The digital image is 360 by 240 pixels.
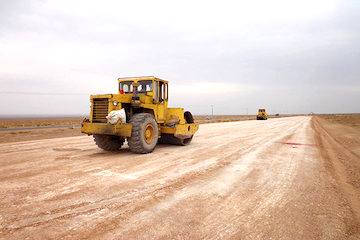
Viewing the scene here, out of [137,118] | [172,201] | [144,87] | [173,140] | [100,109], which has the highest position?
[144,87]

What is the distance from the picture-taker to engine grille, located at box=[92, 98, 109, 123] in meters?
10.2

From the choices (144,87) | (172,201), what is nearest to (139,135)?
(144,87)

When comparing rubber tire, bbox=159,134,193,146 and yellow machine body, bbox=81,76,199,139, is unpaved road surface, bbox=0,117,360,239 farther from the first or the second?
rubber tire, bbox=159,134,193,146

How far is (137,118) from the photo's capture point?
33.1 ft

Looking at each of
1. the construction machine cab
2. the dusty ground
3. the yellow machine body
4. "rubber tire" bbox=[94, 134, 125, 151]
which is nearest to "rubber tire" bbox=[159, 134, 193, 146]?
the yellow machine body

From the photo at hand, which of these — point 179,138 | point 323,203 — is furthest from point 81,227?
point 179,138

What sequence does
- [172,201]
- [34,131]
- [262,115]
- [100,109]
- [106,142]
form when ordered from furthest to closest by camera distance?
[262,115], [34,131], [106,142], [100,109], [172,201]

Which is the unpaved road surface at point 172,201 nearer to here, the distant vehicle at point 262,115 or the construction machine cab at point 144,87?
the construction machine cab at point 144,87

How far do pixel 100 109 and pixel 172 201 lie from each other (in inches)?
241

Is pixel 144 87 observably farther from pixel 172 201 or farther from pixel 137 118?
pixel 172 201

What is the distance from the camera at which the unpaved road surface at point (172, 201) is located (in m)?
3.89

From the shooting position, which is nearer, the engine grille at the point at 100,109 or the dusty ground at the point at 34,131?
the engine grille at the point at 100,109

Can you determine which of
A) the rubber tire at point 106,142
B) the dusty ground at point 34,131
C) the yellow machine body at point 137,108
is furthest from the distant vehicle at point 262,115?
the rubber tire at point 106,142

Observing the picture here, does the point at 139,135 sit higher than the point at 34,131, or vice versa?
the point at 139,135
